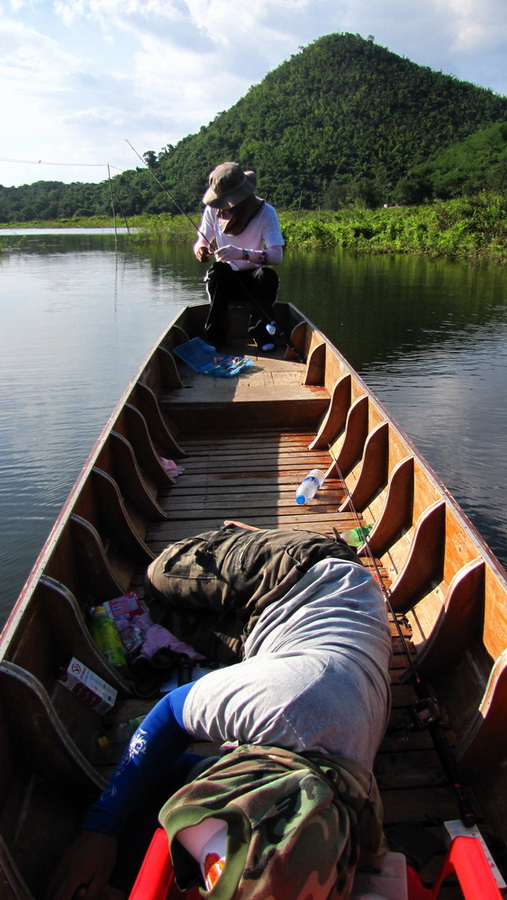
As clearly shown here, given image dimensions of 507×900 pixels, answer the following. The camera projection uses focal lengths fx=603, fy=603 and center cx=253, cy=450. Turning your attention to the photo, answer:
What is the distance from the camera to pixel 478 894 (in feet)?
4.37

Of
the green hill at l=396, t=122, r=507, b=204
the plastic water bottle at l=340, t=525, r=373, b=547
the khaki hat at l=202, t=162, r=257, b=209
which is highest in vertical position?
the green hill at l=396, t=122, r=507, b=204

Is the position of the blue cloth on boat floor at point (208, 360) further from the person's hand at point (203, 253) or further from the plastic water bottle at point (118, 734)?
the plastic water bottle at point (118, 734)

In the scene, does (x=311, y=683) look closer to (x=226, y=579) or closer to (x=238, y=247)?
(x=226, y=579)

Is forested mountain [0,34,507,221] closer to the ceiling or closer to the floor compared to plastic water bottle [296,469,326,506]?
closer to the ceiling

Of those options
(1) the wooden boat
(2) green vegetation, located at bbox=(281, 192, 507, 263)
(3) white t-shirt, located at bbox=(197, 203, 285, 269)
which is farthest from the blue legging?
(2) green vegetation, located at bbox=(281, 192, 507, 263)

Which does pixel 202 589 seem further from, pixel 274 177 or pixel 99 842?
pixel 274 177

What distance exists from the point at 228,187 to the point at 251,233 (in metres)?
0.68

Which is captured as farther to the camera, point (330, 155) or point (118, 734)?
point (330, 155)

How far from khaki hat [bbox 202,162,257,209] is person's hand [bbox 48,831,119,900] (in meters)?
5.09

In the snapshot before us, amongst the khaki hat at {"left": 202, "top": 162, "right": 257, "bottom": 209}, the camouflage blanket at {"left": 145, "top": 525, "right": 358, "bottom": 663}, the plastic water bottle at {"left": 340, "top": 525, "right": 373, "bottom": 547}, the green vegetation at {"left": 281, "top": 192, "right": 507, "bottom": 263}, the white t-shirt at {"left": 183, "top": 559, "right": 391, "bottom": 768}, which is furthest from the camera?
the green vegetation at {"left": 281, "top": 192, "right": 507, "bottom": 263}

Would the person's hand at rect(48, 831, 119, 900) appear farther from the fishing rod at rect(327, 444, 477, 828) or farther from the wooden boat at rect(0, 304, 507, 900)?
the fishing rod at rect(327, 444, 477, 828)

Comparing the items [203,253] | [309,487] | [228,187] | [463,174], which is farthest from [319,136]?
[309,487]

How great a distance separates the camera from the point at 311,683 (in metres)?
1.49

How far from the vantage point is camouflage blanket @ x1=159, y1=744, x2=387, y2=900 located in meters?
1.15
